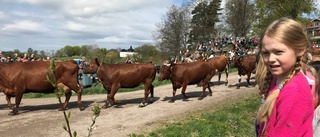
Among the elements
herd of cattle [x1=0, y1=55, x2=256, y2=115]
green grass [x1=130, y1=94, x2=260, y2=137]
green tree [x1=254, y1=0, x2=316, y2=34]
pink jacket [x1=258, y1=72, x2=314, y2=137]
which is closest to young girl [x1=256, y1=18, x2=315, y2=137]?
pink jacket [x1=258, y1=72, x2=314, y2=137]

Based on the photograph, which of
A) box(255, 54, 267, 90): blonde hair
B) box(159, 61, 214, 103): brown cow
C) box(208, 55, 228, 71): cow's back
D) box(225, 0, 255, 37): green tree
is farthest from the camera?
box(225, 0, 255, 37): green tree

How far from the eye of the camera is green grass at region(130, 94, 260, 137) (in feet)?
22.0

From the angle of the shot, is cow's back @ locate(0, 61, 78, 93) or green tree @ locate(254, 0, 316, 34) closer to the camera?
cow's back @ locate(0, 61, 78, 93)

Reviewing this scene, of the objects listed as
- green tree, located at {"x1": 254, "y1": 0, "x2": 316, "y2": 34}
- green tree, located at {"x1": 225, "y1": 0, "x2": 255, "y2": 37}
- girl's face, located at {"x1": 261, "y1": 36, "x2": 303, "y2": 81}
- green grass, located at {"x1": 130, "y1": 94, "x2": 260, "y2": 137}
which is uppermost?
green tree, located at {"x1": 225, "y1": 0, "x2": 255, "y2": 37}

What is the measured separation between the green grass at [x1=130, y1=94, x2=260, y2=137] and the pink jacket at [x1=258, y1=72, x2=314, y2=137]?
4.93 m

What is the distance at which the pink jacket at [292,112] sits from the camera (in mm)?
1647

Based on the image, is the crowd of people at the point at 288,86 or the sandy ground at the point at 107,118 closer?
the crowd of people at the point at 288,86

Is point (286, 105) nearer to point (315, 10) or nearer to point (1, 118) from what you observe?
point (1, 118)

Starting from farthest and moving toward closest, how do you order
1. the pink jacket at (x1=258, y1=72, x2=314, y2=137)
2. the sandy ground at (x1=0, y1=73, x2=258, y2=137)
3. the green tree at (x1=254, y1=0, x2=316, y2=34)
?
the green tree at (x1=254, y1=0, x2=316, y2=34)
the sandy ground at (x1=0, y1=73, x2=258, y2=137)
the pink jacket at (x1=258, y1=72, x2=314, y2=137)

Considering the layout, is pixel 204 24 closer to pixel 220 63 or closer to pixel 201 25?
pixel 201 25

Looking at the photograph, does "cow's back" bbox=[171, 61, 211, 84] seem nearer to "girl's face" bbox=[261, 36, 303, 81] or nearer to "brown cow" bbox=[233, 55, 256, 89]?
"brown cow" bbox=[233, 55, 256, 89]

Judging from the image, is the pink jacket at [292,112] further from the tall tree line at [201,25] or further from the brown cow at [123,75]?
the tall tree line at [201,25]

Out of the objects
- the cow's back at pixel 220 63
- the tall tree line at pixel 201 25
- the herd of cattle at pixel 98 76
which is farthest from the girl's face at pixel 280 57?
the tall tree line at pixel 201 25

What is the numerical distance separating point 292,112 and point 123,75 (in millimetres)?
9584
